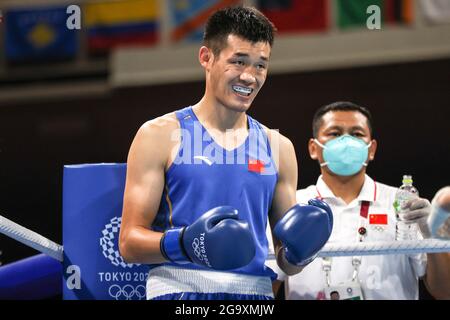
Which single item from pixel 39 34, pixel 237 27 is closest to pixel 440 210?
pixel 237 27

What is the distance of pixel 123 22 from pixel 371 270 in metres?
6.13

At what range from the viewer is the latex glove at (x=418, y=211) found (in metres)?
2.58

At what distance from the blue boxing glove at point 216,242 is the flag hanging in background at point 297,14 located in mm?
6228

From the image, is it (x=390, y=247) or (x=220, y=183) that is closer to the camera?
(x=220, y=183)

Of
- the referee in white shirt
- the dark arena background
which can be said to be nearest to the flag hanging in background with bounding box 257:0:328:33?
the dark arena background

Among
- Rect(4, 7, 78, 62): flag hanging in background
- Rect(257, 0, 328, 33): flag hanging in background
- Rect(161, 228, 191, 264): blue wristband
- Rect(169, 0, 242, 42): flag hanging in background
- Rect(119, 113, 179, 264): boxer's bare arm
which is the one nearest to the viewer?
Rect(161, 228, 191, 264): blue wristband

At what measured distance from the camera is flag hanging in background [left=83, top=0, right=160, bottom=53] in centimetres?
861

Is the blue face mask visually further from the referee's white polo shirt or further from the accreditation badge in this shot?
the accreditation badge

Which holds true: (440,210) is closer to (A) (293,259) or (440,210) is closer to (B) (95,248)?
(A) (293,259)

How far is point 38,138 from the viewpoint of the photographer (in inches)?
344

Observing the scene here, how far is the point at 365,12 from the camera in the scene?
7969 mm

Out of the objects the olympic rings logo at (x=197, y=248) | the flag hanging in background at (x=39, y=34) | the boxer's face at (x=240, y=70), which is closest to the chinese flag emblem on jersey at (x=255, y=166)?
the boxer's face at (x=240, y=70)

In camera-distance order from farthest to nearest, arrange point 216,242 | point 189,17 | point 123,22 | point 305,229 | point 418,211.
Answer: point 123,22 → point 189,17 → point 418,211 → point 305,229 → point 216,242

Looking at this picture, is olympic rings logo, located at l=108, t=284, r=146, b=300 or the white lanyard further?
the white lanyard
